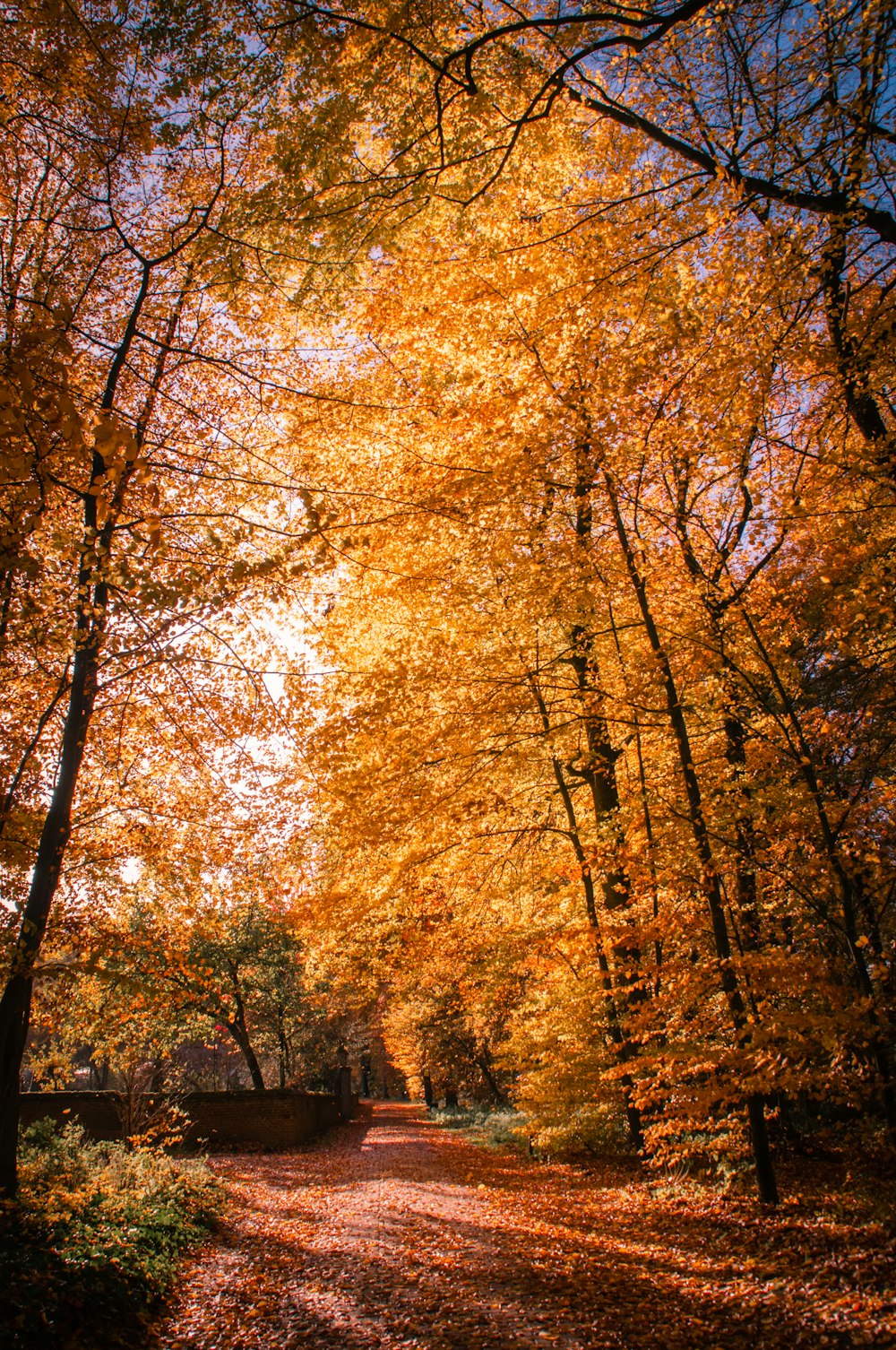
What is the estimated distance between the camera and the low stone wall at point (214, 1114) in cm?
1543

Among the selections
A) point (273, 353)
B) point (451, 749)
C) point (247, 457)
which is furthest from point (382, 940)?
point (273, 353)

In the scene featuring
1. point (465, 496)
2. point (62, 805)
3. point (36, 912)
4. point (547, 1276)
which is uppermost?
point (465, 496)

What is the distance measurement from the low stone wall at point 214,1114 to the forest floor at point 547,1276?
8749 mm

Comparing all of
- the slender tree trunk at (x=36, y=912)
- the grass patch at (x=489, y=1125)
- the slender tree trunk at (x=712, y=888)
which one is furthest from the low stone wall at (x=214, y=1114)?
the slender tree trunk at (x=712, y=888)

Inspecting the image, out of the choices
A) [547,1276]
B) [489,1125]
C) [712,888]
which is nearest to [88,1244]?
[547,1276]

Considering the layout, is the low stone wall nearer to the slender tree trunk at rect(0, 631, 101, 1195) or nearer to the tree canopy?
the tree canopy

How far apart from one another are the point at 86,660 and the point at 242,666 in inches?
79.4

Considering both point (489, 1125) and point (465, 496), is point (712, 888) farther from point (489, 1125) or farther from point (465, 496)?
point (489, 1125)

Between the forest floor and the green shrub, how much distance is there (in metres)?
0.33

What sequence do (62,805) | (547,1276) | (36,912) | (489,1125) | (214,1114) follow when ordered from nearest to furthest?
(547,1276) → (36,912) → (62,805) → (214,1114) → (489,1125)

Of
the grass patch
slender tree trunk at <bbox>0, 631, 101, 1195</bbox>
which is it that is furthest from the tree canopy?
the grass patch

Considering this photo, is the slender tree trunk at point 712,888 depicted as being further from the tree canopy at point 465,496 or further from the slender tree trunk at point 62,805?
the slender tree trunk at point 62,805

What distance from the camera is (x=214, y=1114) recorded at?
15891mm

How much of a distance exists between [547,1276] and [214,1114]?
13979mm
